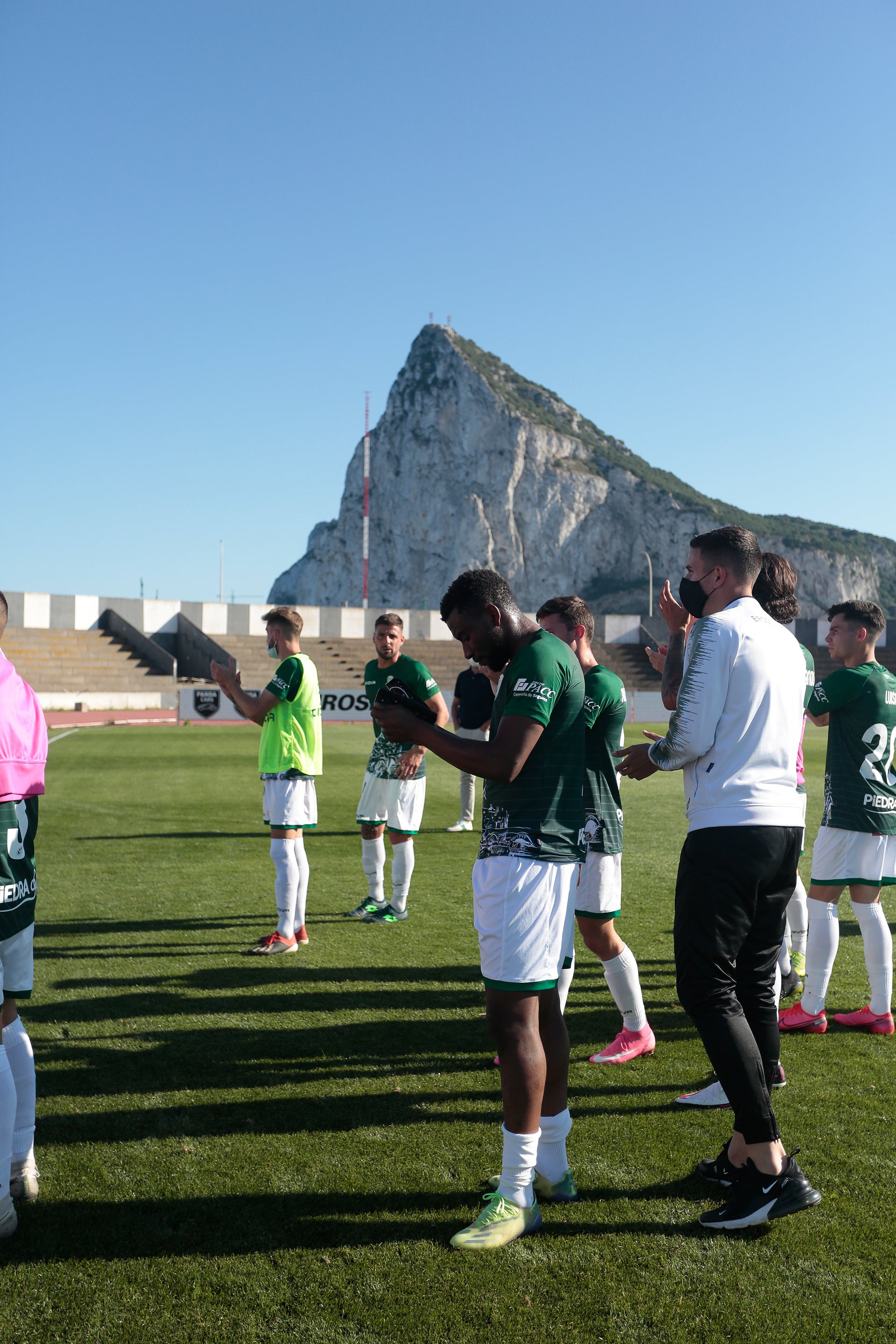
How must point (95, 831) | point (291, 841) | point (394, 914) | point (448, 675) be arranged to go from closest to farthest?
point (291, 841), point (394, 914), point (95, 831), point (448, 675)

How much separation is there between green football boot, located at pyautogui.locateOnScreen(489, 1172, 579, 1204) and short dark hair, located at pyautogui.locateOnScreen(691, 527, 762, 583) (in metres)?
2.19

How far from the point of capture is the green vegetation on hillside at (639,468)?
13950cm

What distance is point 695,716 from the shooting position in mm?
3002

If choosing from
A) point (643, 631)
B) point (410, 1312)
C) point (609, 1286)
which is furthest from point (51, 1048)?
point (643, 631)

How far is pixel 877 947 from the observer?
15.0ft

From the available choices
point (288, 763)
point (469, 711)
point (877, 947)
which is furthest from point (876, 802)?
point (469, 711)

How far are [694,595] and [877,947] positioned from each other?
7.96 ft

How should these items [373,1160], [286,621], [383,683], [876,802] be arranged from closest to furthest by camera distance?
[373,1160] < [876,802] < [286,621] < [383,683]

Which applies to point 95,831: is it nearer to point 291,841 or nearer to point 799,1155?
point 291,841

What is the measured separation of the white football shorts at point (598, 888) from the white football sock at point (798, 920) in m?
2.05

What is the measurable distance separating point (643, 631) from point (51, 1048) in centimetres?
4737

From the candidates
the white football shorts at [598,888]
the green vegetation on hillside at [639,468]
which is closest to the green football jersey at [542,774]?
the white football shorts at [598,888]

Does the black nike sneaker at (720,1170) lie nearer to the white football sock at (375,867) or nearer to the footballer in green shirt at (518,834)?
the footballer in green shirt at (518,834)

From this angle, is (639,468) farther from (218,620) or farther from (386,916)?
(386,916)
